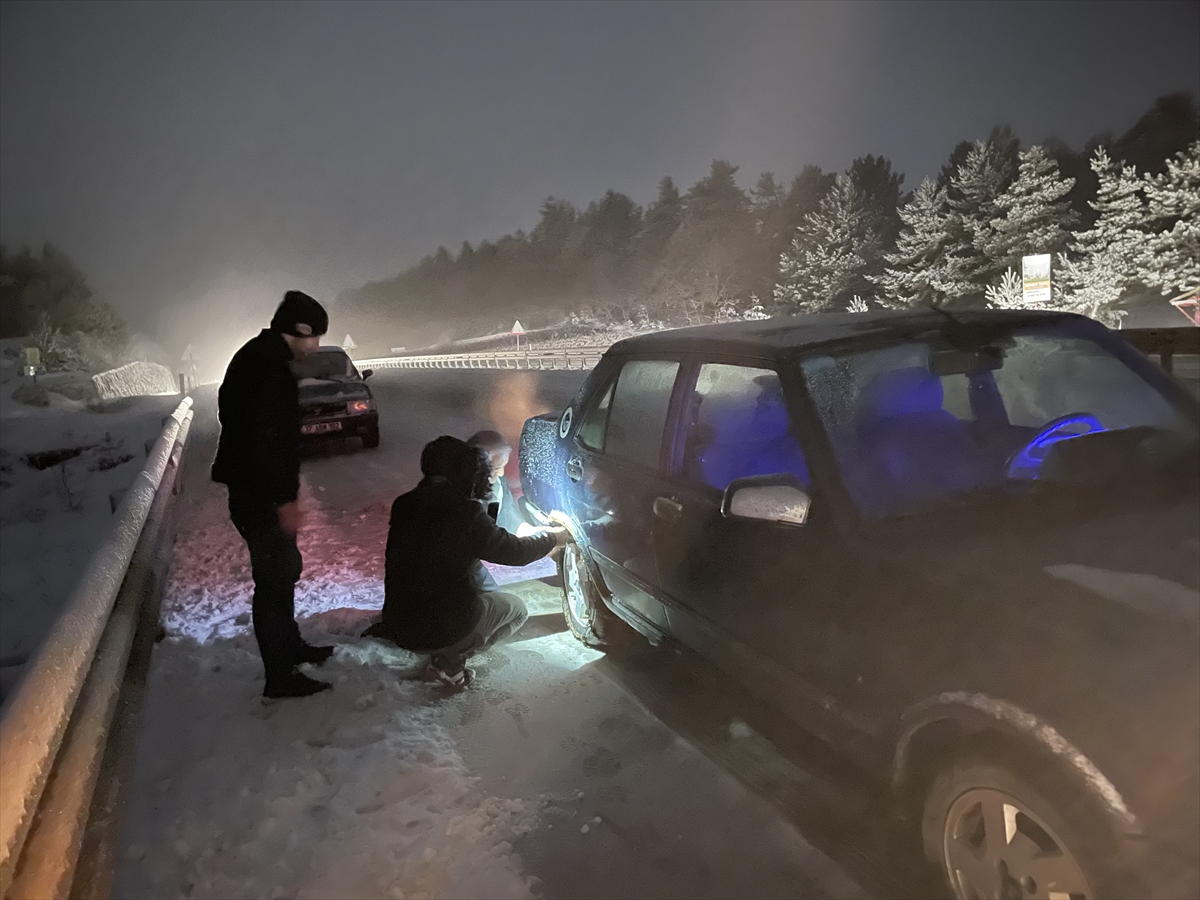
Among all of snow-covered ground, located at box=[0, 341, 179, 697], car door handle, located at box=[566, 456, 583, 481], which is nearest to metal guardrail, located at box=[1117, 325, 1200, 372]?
car door handle, located at box=[566, 456, 583, 481]

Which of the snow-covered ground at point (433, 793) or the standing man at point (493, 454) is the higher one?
the standing man at point (493, 454)

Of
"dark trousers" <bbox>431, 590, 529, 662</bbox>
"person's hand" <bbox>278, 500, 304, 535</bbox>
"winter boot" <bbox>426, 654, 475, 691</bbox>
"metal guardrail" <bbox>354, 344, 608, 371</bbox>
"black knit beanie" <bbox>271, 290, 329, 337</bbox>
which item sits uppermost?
"black knit beanie" <bbox>271, 290, 329, 337</bbox>

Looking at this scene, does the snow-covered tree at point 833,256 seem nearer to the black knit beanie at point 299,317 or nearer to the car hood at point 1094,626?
the black knit beanie at point 299,317

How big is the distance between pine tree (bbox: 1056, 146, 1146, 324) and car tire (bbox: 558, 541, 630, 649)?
3549cm

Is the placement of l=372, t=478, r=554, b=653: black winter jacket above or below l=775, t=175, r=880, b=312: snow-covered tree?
below

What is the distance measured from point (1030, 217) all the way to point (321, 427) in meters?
35.9

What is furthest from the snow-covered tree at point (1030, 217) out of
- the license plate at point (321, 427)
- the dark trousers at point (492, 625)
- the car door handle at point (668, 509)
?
the car door handle at point (668, 509)

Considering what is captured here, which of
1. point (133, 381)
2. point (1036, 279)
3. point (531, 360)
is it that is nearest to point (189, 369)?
point (133, 381)

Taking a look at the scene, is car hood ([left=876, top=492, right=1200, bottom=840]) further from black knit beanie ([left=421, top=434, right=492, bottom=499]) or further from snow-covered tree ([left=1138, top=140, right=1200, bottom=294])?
snow-covered tree ([left=1138, top=140, right=1200, bottom=294])

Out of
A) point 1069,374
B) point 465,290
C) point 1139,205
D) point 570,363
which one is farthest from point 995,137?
point 465,290

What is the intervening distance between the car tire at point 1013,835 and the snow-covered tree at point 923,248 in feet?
135

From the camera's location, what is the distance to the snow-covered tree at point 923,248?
40406 mm

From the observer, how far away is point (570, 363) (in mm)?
29547

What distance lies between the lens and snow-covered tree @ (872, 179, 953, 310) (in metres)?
40.4
